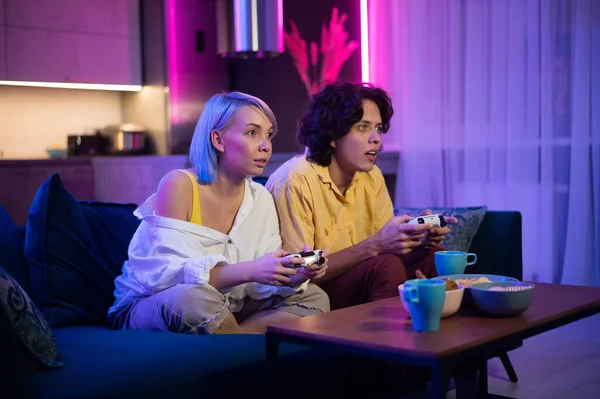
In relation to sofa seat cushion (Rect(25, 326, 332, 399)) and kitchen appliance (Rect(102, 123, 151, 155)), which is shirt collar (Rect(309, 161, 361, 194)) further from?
kitchen appliance (Rect(102, 123, 151, 155))

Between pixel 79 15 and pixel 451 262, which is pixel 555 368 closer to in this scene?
pixel 451 262

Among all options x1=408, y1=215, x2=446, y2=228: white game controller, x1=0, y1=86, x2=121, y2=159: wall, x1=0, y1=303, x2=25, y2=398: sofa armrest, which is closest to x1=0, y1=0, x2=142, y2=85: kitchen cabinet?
x1=0, y1=86, x2=121, y2=159: wall

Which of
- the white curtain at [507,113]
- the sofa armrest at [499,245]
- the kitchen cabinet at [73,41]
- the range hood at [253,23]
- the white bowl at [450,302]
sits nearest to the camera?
the white bowl at [450,302]

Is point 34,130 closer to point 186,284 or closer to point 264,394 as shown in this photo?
point 186,284

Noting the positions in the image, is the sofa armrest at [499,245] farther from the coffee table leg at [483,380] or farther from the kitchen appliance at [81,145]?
the kitchen appliance at [81,145]

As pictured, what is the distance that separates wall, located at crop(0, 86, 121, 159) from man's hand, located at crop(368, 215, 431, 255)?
12.4 feet

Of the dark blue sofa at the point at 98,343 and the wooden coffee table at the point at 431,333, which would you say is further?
the dark blue sofa at the point at 98,343

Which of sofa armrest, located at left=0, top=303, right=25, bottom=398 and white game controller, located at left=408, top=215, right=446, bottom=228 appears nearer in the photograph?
sofa armrest, located at left=0, top=303, right=25, bottom=398

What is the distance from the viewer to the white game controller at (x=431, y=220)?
2.23 metres

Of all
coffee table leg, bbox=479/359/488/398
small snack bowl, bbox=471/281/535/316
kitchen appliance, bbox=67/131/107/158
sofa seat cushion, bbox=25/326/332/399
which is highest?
kitchen appliance, bbox=67/131/107/158

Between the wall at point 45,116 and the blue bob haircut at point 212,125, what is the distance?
11.3ft

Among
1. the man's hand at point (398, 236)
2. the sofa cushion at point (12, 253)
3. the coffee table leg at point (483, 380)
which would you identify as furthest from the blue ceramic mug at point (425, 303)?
the sofa cushion at point (12, 253)

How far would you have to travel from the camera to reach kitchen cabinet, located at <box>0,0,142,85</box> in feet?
16.6

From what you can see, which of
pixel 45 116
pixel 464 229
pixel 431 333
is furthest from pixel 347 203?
pixel 45 116
